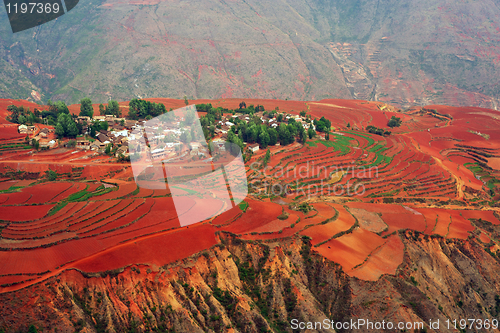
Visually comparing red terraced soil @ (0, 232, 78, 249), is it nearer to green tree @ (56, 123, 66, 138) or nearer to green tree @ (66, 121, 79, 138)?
green tree @ (56, 123, 66, 138)

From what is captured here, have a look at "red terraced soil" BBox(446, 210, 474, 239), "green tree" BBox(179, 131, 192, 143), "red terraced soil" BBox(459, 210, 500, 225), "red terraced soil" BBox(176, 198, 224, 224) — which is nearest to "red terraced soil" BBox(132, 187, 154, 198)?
"red terraced soil" BBox(176, 198, 224, 224)

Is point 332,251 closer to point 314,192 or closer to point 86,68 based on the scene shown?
point 314,192

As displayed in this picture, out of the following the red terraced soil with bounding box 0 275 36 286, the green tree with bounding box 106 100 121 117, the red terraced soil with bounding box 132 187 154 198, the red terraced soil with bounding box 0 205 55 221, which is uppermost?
the green tree with bounding box 106 100 121 117

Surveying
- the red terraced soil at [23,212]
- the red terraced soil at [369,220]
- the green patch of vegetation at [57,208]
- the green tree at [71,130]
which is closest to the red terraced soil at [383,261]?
the red terraced soil at [369,220]

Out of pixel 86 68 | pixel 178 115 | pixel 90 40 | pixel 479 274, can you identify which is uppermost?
pixel 90 40

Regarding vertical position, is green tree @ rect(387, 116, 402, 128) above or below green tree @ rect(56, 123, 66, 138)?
below

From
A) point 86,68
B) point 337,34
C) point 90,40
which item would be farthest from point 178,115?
point 337,34
